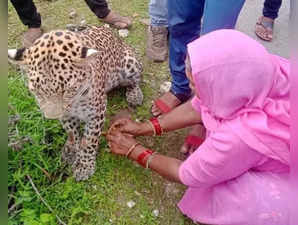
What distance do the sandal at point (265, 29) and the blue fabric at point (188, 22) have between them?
1.29m

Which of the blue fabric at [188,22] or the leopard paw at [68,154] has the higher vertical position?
the blue fabric at [188,22]

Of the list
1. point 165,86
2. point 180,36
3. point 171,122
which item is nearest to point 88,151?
point 171,122

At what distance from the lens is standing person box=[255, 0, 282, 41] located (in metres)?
4.48

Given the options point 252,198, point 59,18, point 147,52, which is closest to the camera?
point 252,198

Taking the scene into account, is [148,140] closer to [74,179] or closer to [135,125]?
[135,125]

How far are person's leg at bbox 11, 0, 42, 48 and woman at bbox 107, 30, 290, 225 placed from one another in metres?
2.19

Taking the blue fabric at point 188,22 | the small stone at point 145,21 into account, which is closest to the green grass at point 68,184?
the blue fabric at point 188,22

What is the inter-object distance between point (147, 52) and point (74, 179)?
65.1 inches

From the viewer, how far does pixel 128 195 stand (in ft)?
10.6

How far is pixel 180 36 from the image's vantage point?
11.0ft

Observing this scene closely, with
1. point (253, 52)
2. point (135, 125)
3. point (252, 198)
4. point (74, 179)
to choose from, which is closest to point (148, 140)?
point (135, 125)

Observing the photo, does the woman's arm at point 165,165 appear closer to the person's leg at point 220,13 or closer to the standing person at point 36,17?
the person's leg at point 220,13

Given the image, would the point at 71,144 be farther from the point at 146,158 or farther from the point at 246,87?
the point at 246,87

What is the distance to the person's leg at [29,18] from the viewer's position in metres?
4.12
